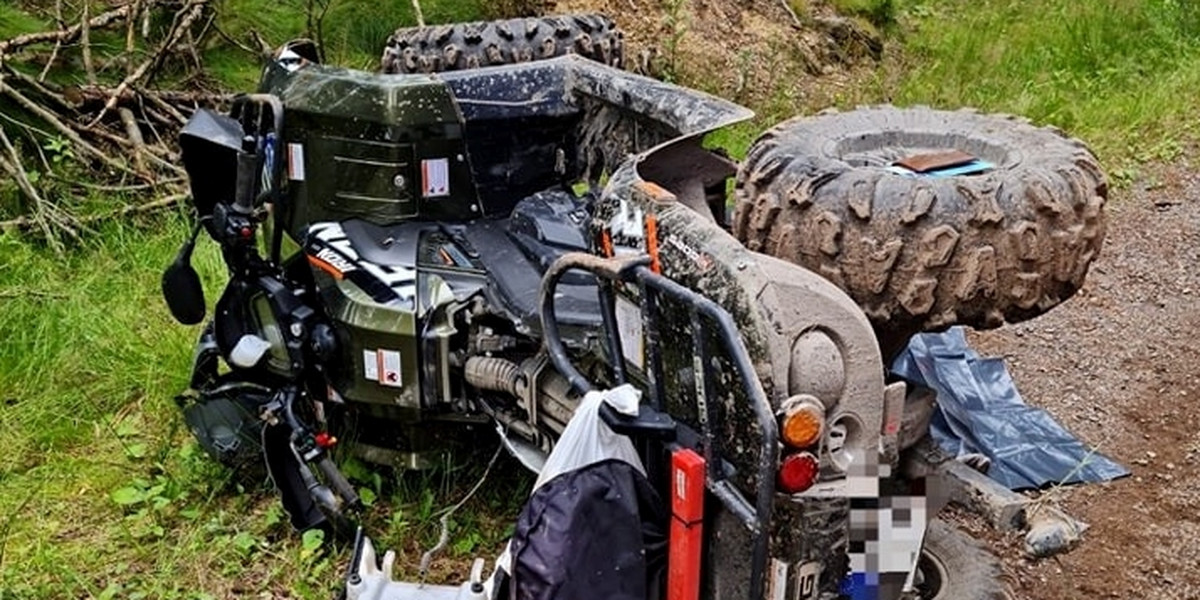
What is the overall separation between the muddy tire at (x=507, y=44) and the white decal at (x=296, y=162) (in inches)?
32.6

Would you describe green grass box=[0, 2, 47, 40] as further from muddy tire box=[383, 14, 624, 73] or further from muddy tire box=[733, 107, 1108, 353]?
muddy tire box=[733, 107, 1108, 353]

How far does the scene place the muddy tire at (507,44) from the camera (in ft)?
14.4

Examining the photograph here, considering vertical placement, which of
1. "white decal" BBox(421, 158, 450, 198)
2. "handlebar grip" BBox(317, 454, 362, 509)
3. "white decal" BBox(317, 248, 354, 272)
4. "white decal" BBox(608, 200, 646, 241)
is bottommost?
"handlebar grip" BBox(317, 454, 362, 509)

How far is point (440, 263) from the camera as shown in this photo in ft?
11.7

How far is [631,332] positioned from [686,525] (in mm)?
433

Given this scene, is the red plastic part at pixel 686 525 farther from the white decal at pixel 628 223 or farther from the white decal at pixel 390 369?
the white decal at pixel 390 369

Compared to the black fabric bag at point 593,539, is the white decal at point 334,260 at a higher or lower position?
higher

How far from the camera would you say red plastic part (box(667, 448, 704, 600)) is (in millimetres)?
2438

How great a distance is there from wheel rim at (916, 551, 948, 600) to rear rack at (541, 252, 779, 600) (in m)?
0.86

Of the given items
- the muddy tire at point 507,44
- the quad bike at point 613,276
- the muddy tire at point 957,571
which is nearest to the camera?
the quad bike at point 613,276

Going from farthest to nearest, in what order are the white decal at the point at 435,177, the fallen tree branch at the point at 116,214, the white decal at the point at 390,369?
the fallen tree branch at the point at 116,214
the white decal at the point at 435,177
the white decal at the point at 390,369

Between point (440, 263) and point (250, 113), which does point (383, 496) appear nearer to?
point (440, 263)

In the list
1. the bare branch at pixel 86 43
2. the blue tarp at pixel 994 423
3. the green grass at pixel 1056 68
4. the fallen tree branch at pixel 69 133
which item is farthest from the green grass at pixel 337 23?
the blue tarp at pixel 994 423

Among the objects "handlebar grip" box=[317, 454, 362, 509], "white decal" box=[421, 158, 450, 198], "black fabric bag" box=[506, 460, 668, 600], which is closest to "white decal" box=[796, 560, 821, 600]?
"black fabric bag" box=[506, 460, 668, 600]
